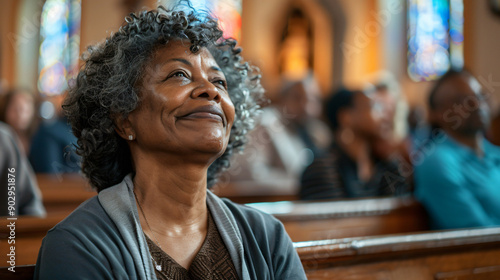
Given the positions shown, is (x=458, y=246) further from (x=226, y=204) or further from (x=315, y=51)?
(x=315, y=51)

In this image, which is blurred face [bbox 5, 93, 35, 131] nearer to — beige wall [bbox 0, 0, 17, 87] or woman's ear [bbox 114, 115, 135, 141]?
beige wall [bbox 0, 0, 17, 87]

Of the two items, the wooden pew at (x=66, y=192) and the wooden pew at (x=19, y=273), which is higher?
the wooden pew at (x=19, y=273)

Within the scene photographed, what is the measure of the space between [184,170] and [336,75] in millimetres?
9242

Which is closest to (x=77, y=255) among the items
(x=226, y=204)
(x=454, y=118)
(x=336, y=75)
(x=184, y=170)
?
(x=184, y=170)

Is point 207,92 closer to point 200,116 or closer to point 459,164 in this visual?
point 200,116

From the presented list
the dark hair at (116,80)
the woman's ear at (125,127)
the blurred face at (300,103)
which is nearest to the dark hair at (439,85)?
the blurred face at (300,103)

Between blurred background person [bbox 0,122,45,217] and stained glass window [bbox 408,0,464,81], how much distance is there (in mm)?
8581

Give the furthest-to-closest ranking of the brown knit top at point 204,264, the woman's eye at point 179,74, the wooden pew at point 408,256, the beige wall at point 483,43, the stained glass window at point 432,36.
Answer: the stained glass window at point 432,36 → the beige wall at point 483,43 → the wooden pew at point 408,256 → the woman's eye at point 179,74 → the brown knit top at point 204,264

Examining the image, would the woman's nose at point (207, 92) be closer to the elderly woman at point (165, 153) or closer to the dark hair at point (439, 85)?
the elderly woman at point (165, 153)

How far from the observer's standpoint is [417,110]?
8.29 m

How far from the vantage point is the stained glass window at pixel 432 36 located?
31.1 feet

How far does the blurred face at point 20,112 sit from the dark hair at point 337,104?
10.1ft

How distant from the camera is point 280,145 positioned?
4965 millimetres

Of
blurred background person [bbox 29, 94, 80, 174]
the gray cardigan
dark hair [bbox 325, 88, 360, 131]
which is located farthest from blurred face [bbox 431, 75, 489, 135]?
blurred background person [bbox 29, 94, 80, 174]
